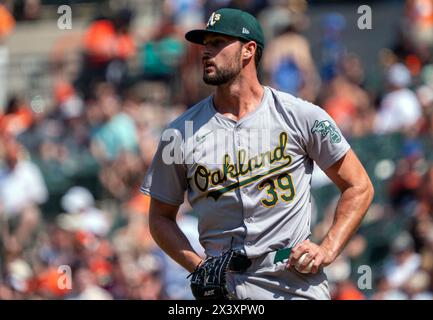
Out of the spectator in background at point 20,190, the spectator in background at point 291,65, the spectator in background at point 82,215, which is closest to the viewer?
the spectator in background at point 82,215

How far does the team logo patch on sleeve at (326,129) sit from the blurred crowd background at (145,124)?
466cm

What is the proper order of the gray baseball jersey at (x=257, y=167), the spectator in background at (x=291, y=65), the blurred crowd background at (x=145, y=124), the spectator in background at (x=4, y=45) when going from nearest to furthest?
the gray baseball jersey at (x=257, y=167) → the blurred crowd background at (x=145, y=124) → the spectator in background at (x=291, y=65) → the spectator in background at (x=4, y=45)

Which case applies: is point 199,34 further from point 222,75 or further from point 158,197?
point 158,197

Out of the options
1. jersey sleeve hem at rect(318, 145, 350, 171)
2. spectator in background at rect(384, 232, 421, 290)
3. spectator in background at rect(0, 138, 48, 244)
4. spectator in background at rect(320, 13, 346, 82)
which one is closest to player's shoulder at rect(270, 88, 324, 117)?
jersey sleeve hem at rect(318, 145, 350, 171)

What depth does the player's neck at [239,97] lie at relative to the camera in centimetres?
650

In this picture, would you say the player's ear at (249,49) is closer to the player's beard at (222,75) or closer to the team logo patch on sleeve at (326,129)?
the player's beard at (222,75)

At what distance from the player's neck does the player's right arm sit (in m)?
0.65

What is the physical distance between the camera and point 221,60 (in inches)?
253

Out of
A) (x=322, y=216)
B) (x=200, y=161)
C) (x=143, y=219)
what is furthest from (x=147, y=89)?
(x=200, y=161)

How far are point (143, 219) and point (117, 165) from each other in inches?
51.8

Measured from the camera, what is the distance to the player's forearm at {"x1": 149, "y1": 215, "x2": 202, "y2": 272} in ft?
21.6

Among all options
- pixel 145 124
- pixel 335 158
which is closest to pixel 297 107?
pixel 335 158

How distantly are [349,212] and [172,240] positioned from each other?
1.04 meters

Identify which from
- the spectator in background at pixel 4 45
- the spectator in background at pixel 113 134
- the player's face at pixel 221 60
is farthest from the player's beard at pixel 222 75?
the spectator in background at pixel 4 45
